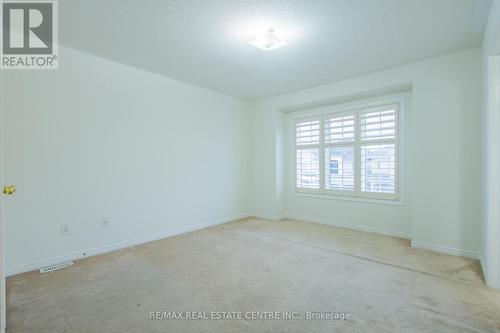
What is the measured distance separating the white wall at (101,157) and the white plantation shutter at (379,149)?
8.99 ft

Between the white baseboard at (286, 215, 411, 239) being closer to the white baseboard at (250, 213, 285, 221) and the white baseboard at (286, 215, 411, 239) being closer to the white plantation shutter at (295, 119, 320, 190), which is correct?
the white baseboard at (250, 213, 285, 221)

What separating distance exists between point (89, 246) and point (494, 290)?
4479 mm

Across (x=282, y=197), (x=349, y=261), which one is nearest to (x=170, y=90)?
(x=282, y=197)

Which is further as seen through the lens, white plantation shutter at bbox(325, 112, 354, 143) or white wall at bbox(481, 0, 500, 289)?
white plantation shutter at bbox(325, 112, 354, 143)

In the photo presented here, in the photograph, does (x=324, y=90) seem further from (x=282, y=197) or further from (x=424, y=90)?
(x=282, y=197)

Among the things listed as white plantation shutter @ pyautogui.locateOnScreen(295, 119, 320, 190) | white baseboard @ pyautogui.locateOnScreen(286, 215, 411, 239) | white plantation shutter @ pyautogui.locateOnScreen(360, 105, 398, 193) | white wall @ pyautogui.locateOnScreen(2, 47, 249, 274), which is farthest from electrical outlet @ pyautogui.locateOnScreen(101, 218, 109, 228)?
white plantation shutter @ pyautogui.locateOnScreen(360, 105, 398, 193)

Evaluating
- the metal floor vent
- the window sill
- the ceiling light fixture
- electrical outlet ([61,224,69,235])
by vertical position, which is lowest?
the metal floor vent

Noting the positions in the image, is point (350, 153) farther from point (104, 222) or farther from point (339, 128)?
point (104, 222)

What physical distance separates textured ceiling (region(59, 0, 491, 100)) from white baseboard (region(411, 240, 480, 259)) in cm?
256

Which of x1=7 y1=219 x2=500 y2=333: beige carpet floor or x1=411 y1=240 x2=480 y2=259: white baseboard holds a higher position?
x1=411 y1=240 x2=480 y2=259: white baseboard

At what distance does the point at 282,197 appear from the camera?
5.41 metres

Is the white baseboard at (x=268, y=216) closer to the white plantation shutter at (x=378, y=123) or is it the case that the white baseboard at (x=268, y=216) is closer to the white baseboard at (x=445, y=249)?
the white plantation shutter at (x=378, y=123)

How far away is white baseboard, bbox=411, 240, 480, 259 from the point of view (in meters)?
3.09

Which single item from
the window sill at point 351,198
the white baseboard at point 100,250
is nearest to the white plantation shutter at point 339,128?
the window sill at point 351,198
